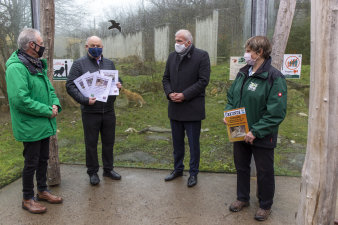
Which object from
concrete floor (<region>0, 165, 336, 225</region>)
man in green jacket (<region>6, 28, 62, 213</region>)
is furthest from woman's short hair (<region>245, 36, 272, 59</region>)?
man in green jacket (<region>6, 28, 62, 213</region>)

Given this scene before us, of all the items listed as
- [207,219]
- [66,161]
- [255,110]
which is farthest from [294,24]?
[66,161]

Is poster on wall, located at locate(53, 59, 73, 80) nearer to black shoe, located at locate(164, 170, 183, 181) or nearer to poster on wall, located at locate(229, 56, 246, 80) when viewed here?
black shoe, located at locate(164, 170, 183, 181)

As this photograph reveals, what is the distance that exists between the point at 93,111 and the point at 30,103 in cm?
100

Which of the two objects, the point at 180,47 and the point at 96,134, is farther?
the point at 96,134

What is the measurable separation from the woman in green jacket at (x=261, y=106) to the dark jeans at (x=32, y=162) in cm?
214

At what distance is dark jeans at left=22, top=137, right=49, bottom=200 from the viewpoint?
128 inches

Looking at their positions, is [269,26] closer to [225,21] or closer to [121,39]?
[225,21]

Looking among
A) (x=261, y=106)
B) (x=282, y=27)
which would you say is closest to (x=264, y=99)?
(x=261, y=106)

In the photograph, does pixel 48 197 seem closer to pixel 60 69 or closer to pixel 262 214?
pixel 60 69

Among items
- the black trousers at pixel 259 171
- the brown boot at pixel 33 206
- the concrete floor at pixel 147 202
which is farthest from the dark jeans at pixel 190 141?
the brown boot at pixel 33 206

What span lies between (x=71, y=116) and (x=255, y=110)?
323 cm

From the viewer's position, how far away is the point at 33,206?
3.35 meters

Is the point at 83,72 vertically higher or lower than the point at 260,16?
lower

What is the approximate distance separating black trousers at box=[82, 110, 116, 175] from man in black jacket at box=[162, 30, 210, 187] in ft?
2.80
